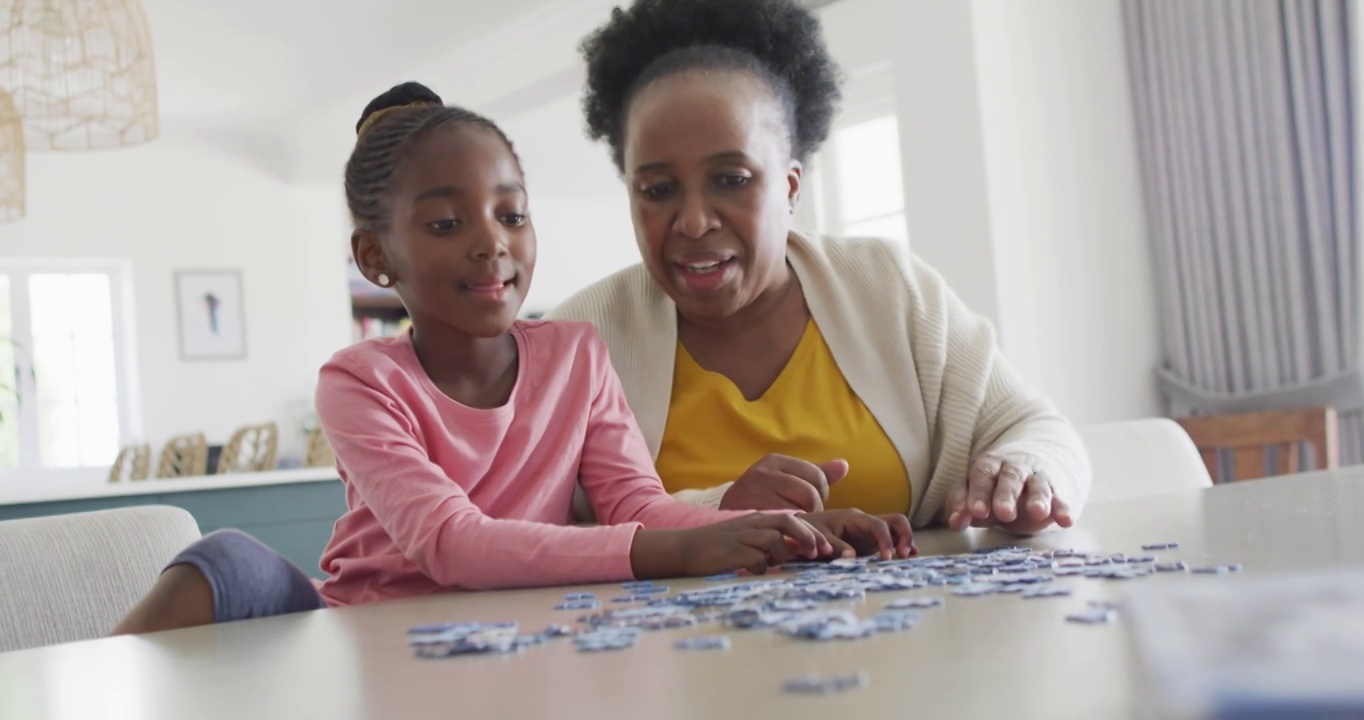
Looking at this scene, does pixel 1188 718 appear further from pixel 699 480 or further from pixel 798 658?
pixel 699 480

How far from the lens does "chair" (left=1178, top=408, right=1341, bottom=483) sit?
3.86m

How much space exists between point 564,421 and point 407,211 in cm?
33

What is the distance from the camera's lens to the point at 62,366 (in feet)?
30.4

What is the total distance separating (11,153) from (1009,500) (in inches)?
201

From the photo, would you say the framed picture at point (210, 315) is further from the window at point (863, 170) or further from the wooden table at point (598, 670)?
the wooden table at point (598, 670)

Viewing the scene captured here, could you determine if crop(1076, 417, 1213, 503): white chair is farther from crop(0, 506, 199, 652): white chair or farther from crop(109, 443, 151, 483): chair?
crop(109, 443, 151, 483): chair

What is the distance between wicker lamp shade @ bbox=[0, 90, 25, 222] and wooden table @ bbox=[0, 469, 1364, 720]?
471 centimetres

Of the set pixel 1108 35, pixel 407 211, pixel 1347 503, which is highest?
pixel 1108 35

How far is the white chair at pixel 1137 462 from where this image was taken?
2.31 metres

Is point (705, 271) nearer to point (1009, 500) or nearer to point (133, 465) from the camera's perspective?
point (1009, 500)

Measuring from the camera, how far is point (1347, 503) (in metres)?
1.48

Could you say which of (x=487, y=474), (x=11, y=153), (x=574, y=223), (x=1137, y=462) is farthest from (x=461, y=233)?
(x=574, y=223)

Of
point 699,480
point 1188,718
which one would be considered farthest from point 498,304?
point 1188,718

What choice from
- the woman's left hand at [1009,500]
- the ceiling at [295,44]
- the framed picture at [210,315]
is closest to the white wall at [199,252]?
the framed picture at [210,315]
